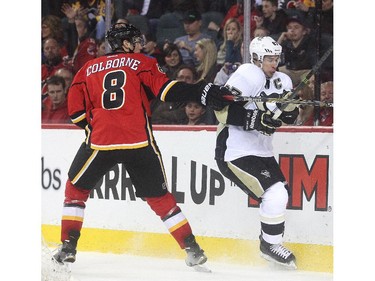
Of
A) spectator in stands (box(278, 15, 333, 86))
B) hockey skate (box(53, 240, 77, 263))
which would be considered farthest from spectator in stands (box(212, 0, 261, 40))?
hockey skate (box(53, 240, 77, 263))

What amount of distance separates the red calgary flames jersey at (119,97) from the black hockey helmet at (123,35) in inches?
2.3

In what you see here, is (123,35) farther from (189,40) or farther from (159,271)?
(159,271)

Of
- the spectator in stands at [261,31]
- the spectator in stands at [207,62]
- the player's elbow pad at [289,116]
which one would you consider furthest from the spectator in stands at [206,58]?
the player's elbow pad at [289,116]

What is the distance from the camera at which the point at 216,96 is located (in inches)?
178

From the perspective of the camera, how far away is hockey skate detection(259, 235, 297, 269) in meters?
4.62

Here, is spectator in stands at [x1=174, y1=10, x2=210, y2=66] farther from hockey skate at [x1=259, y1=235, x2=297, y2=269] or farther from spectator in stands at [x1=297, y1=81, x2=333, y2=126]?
hockey skate at [x1=259, y1=235, x2=297, y2=269]

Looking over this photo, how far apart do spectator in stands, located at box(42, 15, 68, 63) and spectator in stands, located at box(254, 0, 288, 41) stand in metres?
1.00

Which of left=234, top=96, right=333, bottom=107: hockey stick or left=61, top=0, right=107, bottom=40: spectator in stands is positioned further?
left=61, top=0, right=107, bottom=40: spectator in stands

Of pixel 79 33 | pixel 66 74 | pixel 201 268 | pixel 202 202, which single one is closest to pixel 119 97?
pixel 66 74

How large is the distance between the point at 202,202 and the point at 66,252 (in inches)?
25.6

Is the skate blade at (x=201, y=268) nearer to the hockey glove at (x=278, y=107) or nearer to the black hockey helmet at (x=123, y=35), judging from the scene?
the hockey glove at (x=278, y=107)

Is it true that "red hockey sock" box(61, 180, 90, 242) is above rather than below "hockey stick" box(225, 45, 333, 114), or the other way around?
below
